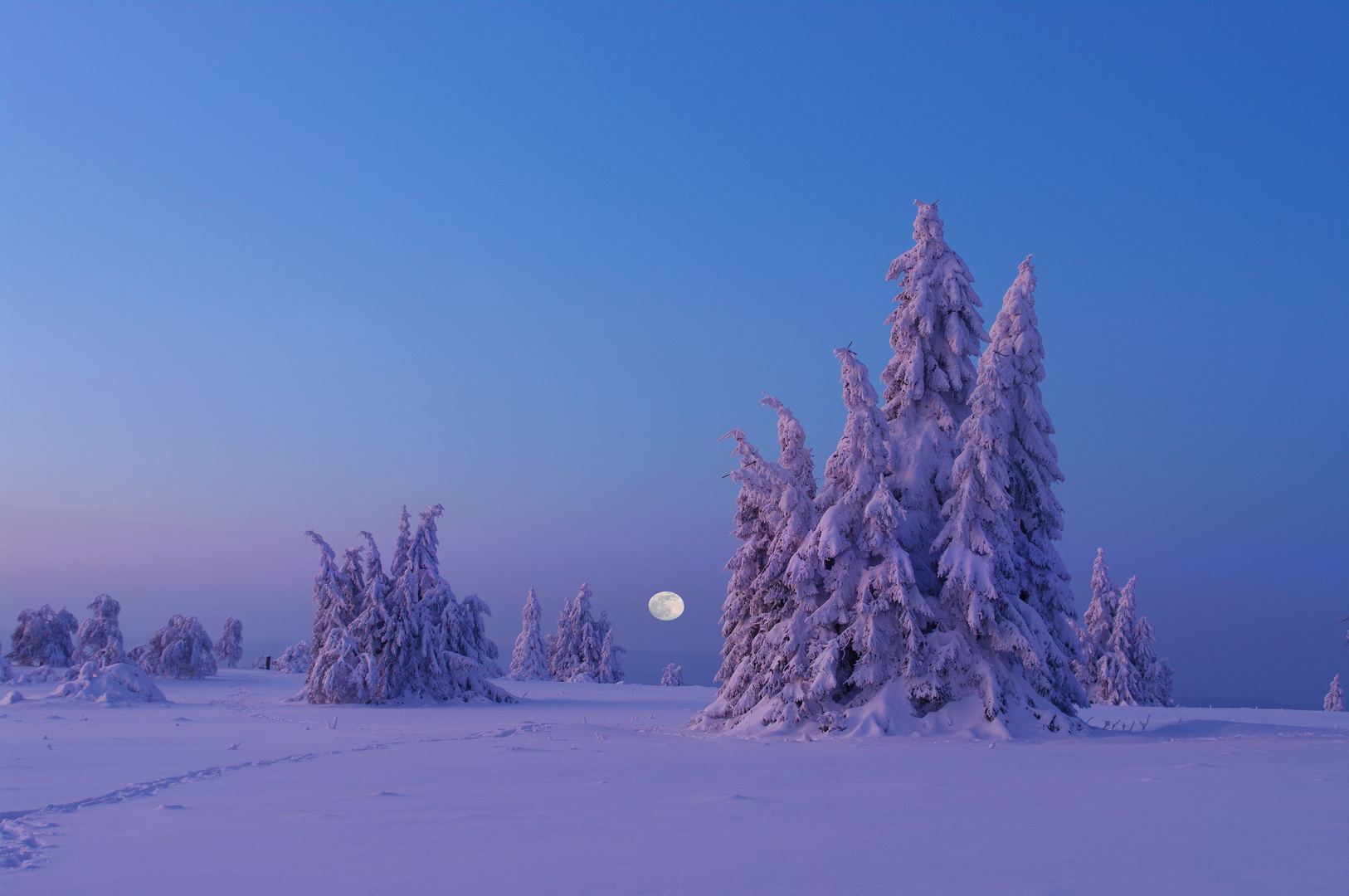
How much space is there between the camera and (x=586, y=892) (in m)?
5.36

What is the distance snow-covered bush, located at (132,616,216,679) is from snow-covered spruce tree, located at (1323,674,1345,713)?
70.2 metres

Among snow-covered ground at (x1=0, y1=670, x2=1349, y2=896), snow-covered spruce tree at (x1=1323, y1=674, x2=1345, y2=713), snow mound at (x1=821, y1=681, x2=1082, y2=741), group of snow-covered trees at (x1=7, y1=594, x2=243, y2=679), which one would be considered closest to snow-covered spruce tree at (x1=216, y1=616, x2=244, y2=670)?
group of snow-covered trees at (x1=7, y1=594, x2=243, y2=679)

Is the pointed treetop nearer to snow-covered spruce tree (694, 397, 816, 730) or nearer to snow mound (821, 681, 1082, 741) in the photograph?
snow-covered spruce tree (694, 397, 816, 730)

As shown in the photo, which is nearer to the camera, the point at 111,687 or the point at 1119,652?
the point at 111,687

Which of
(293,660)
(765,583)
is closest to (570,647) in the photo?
(293,660)

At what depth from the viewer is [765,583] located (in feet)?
64.2

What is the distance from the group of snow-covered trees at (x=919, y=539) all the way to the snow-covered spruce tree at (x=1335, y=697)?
1960 inches

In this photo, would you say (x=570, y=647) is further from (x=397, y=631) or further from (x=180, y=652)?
(x=397, y=631)

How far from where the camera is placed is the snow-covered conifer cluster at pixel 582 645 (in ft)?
218

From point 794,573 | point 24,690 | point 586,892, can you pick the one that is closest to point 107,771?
point 586,892

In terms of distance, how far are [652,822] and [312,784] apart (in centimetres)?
523

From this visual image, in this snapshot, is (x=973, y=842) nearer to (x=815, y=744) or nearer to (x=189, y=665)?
(x=815, y=744)

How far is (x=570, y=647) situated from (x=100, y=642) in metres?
34.6

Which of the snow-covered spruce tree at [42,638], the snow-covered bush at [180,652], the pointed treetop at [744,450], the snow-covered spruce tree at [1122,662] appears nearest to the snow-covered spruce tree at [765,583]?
the pointed treetop at [744,450]
